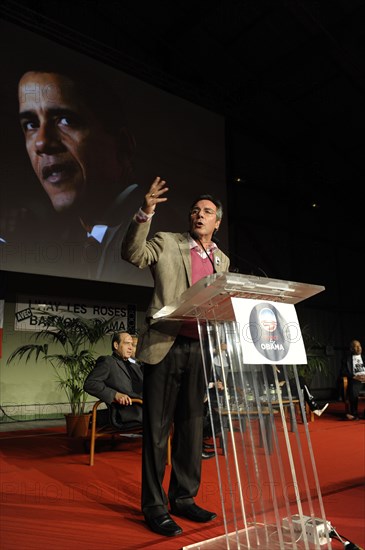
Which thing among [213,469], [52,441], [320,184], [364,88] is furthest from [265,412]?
[320,184]

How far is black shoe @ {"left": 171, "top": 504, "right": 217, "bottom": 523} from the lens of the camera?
1774 millimetres

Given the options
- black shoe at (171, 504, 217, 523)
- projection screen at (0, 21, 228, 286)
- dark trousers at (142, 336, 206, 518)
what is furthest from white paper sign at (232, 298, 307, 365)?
projection screen at (0, 21, 228, 286)

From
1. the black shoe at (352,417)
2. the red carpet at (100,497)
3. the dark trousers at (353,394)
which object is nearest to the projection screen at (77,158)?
the red carpet at (100,497)

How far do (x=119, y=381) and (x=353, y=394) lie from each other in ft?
13.4

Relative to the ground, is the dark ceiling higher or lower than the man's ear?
higher

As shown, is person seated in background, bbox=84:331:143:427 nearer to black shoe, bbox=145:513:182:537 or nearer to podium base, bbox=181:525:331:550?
black shoe, bbox=145:513:182:537

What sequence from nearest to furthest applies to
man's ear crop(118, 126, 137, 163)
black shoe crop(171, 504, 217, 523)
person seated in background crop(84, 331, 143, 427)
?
black shoe crop(171, 504, 217, 523)
person seated in background crop(84, 331, 143, 427)
man's ear crop(118, 126, 137, 163)

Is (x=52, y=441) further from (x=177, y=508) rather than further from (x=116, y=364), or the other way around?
(x=177, y=508)

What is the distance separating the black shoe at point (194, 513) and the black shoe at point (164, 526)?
132mm

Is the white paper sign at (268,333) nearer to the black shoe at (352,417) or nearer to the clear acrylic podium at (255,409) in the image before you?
the clear acrylic podium at (255,409)

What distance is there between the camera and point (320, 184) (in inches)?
451

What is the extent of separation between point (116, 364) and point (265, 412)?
2.56m

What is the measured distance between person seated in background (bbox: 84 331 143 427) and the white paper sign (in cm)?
227

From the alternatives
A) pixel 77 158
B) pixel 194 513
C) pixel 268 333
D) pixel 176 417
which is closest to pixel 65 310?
pixel 77 158
